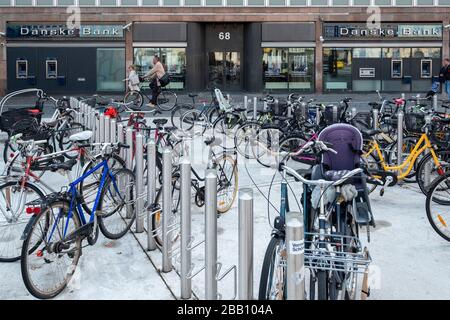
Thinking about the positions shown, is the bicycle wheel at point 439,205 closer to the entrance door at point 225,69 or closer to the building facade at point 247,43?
the building facade at point 247,43

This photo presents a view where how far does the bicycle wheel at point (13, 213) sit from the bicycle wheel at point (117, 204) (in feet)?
2.29

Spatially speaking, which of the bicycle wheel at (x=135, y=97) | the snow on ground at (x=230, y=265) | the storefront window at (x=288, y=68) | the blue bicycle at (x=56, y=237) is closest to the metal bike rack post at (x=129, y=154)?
the snow on ground at (x=230, y=265)

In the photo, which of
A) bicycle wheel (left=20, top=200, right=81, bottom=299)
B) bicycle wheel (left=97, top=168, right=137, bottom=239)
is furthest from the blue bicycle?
bicycle wheel (left=97, top=168, right=137, bottom=239)

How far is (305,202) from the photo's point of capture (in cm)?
491

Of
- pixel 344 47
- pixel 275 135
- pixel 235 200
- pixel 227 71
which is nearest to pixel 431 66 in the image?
pixel 344 47

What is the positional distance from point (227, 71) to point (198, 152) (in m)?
21.9

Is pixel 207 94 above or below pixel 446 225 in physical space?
above

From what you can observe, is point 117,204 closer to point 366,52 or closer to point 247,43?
point 247,43

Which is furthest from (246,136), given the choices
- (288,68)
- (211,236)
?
(288,68)

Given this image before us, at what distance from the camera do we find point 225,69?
34.1 metres

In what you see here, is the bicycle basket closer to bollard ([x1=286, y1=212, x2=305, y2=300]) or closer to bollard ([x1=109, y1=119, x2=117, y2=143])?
bollard ([x1=109, y1=119, x2=117, y2=143])

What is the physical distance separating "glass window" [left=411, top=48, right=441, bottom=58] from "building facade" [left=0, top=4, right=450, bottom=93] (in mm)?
52
